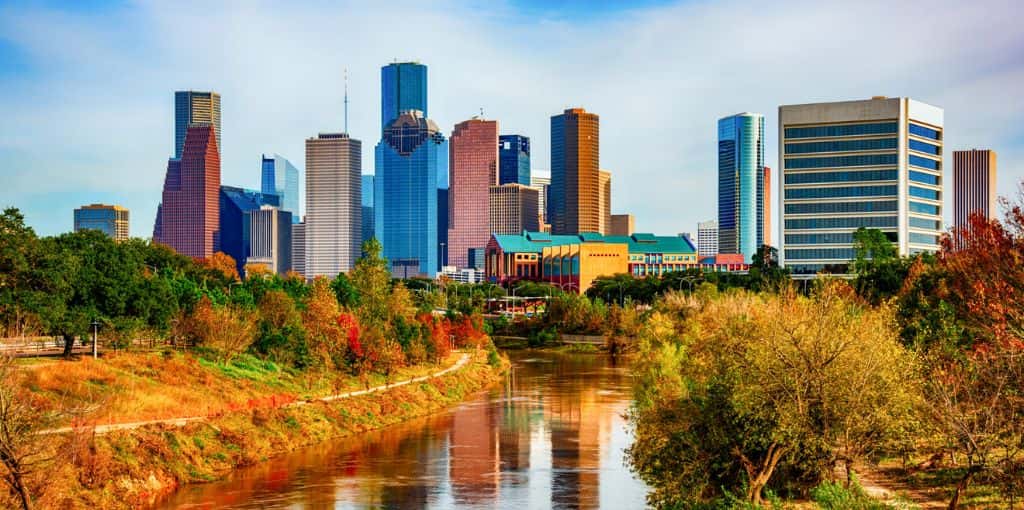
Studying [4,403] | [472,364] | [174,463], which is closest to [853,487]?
[4,403]

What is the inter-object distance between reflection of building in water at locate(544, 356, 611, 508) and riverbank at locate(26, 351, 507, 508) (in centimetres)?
1362

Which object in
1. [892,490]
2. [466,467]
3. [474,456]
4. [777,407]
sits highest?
[777,407]

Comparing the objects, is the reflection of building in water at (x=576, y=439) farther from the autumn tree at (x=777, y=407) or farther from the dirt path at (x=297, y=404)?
the dirt path at (x=297, y=404)

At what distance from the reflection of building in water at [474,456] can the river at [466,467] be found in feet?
0.22

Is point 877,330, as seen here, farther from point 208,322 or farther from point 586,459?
point 208,322

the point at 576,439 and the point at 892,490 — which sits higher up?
the point at 892,490

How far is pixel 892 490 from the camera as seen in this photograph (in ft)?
160

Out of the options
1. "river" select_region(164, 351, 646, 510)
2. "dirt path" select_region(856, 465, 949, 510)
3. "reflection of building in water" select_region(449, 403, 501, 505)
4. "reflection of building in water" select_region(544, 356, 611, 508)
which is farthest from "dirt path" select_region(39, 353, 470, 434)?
"dirt path" select_region(856, 465, 949, 510)

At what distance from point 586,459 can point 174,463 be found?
90.1ft

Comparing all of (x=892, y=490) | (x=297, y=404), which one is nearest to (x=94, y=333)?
(x=297, y=404)

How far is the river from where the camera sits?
5784 cm

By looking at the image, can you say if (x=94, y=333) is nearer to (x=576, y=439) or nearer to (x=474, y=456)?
(x=474, y=456)

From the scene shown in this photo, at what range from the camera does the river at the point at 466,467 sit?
57844 mm

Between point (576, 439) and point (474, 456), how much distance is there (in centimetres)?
984
